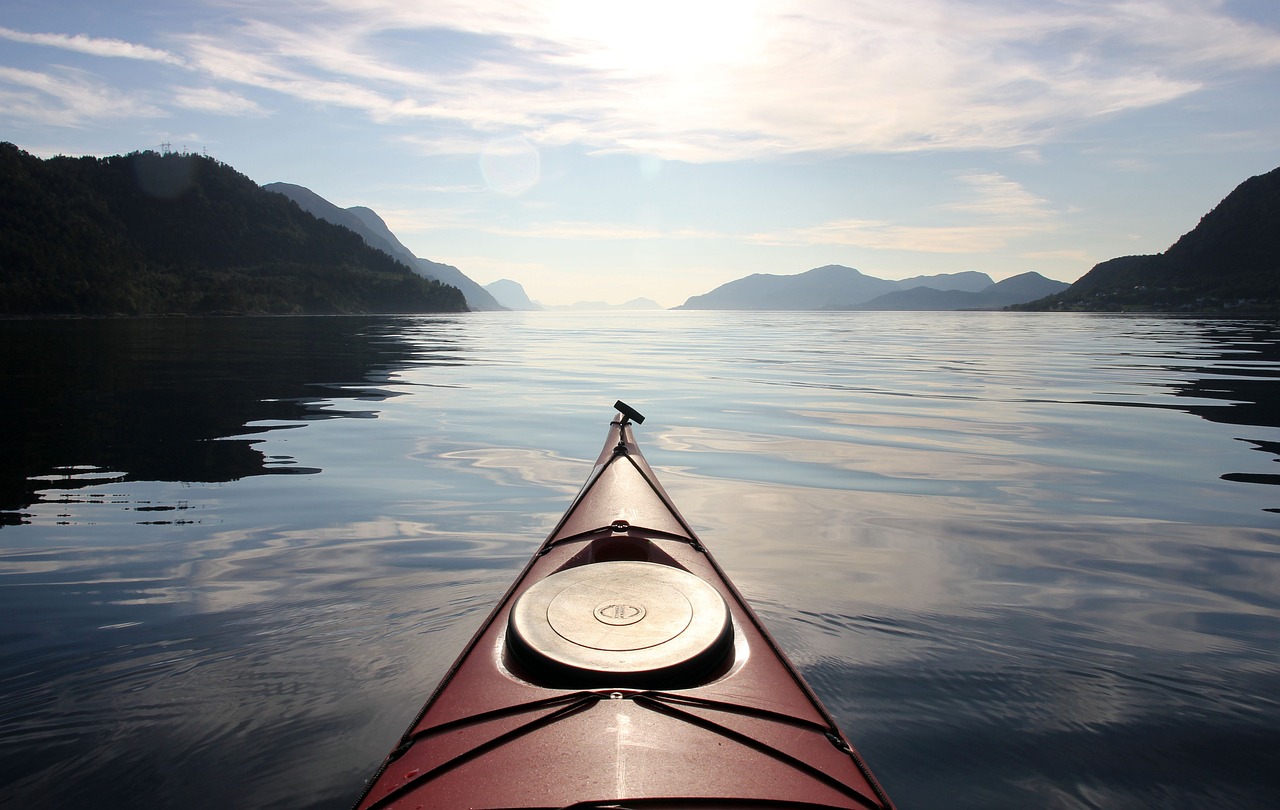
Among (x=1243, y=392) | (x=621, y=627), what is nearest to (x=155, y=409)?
(x=621, y=627)

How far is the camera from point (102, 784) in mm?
4074

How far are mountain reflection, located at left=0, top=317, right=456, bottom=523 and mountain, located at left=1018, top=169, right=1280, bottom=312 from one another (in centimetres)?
15465

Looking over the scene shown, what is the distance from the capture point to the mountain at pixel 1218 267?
141m

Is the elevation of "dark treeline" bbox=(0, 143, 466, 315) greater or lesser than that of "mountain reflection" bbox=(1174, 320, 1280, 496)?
greater

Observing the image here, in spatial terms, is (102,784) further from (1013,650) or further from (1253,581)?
(1253,581)

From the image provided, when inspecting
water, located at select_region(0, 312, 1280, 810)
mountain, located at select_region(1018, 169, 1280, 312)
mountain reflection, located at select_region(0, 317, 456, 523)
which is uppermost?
mountain, located at select_region(1018, 169, 1280, 312)

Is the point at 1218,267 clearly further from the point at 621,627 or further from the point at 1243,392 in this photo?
the point at 621,627

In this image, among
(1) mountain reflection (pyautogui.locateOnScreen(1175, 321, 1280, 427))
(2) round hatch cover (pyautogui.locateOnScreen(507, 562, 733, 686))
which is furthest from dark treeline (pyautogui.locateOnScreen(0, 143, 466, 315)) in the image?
(1) mountain reflection (pyautogui.locateOnScreen(1175, 321, 1280, 427))

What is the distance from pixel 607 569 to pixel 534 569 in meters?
1.00

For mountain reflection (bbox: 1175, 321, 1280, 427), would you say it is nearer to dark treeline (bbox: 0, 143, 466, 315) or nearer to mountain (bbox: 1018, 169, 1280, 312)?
dark treeline (bbox: 0, 143, 466, 315)

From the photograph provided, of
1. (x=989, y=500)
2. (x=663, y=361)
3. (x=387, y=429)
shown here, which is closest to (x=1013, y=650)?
(x=989, y=500)

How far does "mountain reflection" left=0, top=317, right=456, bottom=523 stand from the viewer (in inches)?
464

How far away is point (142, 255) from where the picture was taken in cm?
15500

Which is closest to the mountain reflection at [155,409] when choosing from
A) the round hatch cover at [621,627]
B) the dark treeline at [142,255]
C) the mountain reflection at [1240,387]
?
the round hatch cover at [621,627]
